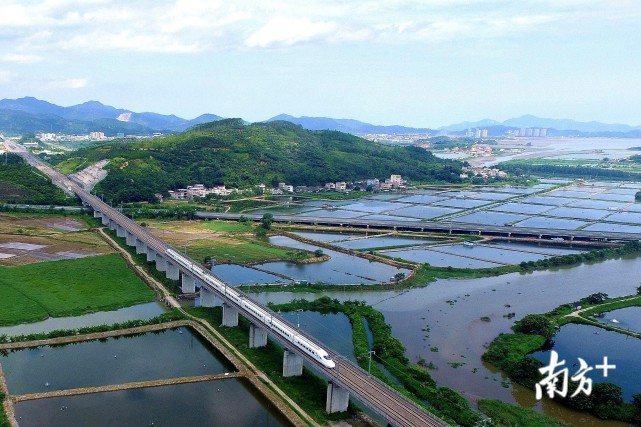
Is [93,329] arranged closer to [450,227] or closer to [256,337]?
[256,337]

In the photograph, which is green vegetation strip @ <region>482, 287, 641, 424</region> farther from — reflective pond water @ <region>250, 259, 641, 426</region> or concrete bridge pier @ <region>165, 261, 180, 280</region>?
concrete bridge pier @ <region>165, 261, 180, 280</region>

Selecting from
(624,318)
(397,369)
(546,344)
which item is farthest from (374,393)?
(624,318)

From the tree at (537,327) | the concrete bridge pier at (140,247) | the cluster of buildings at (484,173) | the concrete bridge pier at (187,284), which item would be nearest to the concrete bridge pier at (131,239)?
the concrete bridge pier at (140,247)

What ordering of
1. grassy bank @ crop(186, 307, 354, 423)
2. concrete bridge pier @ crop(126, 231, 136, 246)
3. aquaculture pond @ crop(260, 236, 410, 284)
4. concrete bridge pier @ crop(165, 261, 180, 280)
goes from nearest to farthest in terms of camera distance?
grassy bank @ crop(186, 307, 354, 423) → concrete bridge pier @ crop(165, 261, 180, 280) → aquaculture pond @ crop(260, 236, 410, 284) → concrete bridge pier @ crop(126, 231, 136, 246)

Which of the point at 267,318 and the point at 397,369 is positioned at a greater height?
the point at 267,318

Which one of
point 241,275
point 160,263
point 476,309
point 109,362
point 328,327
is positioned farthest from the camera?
point 160,263

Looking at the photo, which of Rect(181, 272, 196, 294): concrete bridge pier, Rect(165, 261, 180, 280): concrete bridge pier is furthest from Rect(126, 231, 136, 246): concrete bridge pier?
Rect(181, 272, 196, 294): concrete bridge pier

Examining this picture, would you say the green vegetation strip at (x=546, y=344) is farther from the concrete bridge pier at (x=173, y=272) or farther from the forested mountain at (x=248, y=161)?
the forested mountain at (x=248, y=161)
